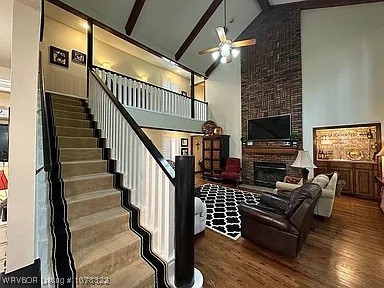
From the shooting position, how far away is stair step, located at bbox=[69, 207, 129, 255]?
1.80 meters

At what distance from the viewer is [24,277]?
123 centimetres

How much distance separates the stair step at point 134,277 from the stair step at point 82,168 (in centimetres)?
139

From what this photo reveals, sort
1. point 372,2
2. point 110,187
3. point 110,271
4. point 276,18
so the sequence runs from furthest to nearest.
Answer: point 276,18, point 372,2, point 110,187, point 110,271

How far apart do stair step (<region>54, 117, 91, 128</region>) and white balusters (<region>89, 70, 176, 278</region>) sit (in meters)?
0.23

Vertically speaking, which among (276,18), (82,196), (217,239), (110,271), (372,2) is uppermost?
(276,18)

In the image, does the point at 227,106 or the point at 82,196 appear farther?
the point at 227,106

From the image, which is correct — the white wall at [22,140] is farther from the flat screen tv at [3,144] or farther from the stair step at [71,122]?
the stair step at [71,122]

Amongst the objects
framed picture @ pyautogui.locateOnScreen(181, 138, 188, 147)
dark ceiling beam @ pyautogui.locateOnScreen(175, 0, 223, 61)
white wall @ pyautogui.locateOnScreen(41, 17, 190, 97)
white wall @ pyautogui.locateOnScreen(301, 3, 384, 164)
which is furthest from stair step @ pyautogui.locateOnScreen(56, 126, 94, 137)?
framed picture @ pyautogui.locateOnScreen(181, 138, 188, 147)

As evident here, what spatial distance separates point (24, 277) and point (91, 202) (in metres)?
0.96

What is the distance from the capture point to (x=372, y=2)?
5344 millimetres

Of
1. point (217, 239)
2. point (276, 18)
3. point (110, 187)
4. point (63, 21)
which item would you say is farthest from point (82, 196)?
point (276, 18)

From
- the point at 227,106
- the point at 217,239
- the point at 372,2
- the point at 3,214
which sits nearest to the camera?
the point at 3,214

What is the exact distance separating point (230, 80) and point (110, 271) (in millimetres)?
7847

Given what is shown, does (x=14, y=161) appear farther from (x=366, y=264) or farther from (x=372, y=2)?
(x=372, y=2)
